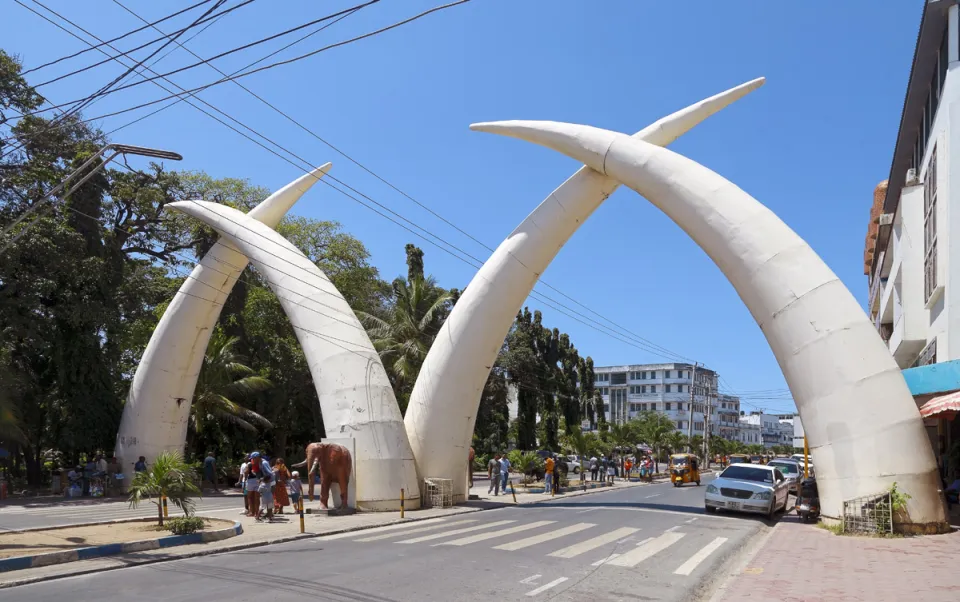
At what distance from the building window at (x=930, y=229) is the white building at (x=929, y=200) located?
30mm

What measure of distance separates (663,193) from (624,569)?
11.2 meters

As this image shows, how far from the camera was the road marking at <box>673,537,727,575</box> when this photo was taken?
1161 cm

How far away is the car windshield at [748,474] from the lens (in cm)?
2142

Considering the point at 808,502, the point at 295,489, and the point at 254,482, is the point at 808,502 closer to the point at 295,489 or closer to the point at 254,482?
the point at 295,489

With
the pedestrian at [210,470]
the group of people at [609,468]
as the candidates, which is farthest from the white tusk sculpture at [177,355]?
the group of people at [609,468]

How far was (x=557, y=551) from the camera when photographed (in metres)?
13.2

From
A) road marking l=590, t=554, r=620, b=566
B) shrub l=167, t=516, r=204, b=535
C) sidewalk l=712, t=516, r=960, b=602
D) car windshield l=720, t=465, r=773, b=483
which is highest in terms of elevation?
car windshield l=720, t=465, r=773, b=483

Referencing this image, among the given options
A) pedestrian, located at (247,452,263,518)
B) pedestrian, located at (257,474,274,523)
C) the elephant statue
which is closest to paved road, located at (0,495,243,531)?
pedestrian, located at (247,452,263,518)

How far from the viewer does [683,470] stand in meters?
39.0

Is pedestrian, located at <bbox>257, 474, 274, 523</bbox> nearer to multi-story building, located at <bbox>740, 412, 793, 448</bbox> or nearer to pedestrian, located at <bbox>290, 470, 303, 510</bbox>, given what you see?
pedestrian, located at <bbox>290, 470, 303, 510</bbox>

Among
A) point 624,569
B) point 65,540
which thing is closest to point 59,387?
point 65,540

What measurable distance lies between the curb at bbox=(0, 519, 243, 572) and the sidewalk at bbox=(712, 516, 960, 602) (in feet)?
30.9

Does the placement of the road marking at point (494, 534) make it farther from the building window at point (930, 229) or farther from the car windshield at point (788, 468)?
the car windshield at point (788, 468)

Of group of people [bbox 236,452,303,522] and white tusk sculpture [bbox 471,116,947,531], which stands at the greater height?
white tusk sculpture [bbox 471,116,947,531]
